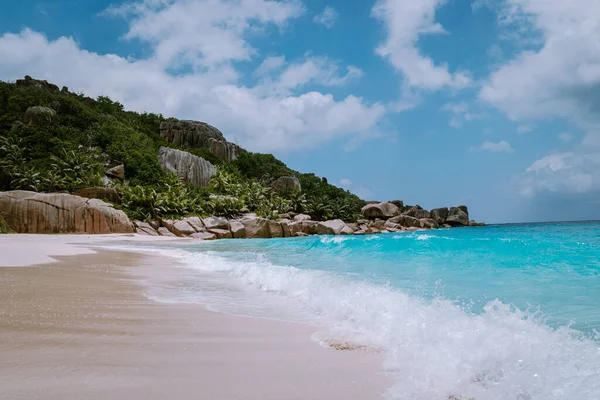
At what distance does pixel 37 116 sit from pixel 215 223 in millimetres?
22860

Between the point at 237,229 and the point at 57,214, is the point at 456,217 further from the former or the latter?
the point at 57,214

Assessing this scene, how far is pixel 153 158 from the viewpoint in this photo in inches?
1629

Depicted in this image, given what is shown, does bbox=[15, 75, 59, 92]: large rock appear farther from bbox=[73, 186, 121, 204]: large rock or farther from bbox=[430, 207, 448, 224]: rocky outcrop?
bbox=[430, 207, 448, 224]: rocky outcrop

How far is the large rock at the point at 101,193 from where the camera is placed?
29625 mm

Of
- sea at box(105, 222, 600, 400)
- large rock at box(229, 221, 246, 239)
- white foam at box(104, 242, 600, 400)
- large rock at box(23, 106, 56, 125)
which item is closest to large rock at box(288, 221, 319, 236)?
large rock at box(229, 221, 246, 239)

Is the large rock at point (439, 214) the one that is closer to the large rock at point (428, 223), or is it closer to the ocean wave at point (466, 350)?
the large rock at point (428, 223)

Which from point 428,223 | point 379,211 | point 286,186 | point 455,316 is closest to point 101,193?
point 286,186

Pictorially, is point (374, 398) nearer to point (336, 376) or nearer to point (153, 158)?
point (336, 376)

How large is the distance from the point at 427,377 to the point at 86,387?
78.5 inches

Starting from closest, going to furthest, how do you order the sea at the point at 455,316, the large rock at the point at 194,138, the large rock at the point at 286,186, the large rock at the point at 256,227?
the sea at the point at 455,316 < the large rock at the point at 256,227 < the large rock at the point at 286,186 < the large rock at the point at 194,138

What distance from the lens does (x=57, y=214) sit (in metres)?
24.5

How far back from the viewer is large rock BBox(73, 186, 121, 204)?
2962 cm

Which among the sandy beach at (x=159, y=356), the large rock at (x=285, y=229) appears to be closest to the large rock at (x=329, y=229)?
the large rock at (x=285, y=229)

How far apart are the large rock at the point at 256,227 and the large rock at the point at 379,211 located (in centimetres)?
2026
